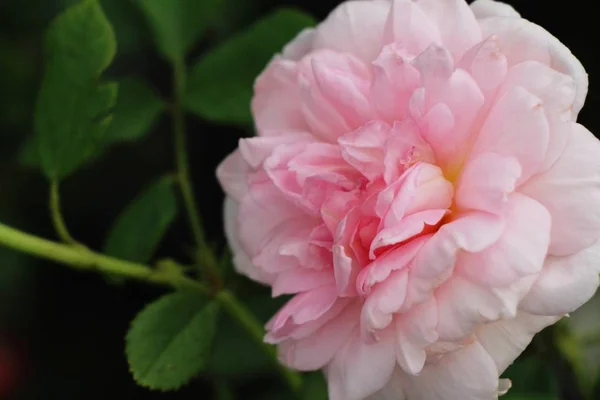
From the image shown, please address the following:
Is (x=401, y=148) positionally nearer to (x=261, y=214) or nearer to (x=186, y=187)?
(x=261, y=214)

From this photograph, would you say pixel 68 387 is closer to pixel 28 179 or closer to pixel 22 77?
pixel 28 179

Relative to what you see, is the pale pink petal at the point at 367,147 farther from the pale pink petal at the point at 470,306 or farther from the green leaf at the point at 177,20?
the green leaf at the point at 177,20

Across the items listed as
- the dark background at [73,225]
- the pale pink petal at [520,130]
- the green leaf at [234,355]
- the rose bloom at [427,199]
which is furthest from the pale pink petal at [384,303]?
the dark background at [73,225]

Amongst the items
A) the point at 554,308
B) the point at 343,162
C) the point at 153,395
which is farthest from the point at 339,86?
the point at 153,395

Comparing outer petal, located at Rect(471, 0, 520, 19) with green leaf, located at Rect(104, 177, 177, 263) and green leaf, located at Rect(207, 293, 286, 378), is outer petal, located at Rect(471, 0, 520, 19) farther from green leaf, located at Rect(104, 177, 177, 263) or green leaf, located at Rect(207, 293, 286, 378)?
green leaf, located at Rect(207, 293, 286, 378)

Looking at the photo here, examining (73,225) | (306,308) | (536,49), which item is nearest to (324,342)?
(306,308)
